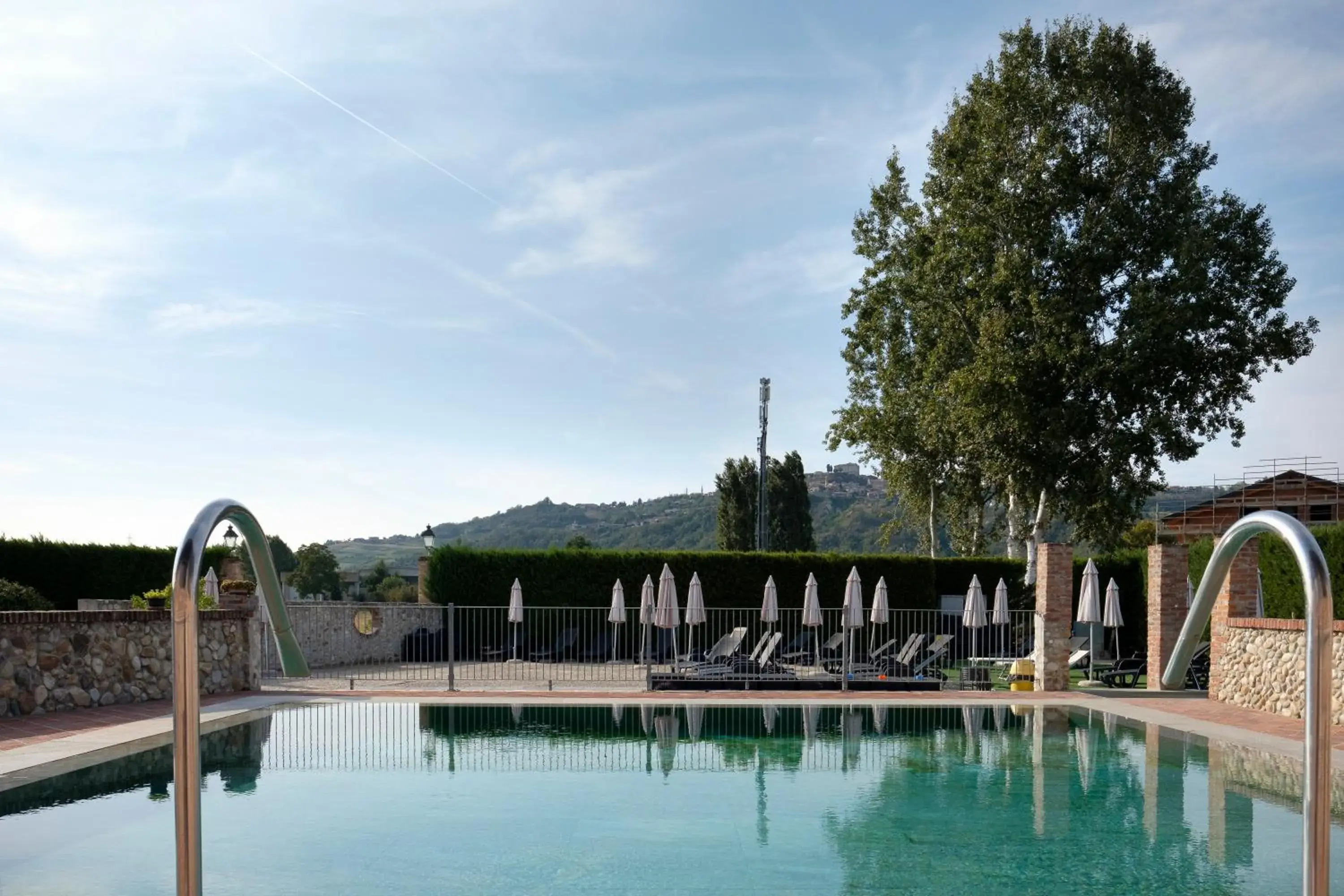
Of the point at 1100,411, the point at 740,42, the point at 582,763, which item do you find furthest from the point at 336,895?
the point at 1100,411

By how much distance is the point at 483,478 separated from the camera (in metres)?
28.2

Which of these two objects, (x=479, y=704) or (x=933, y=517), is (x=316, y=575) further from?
(x=479, y=704)

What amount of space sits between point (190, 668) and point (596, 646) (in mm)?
21984

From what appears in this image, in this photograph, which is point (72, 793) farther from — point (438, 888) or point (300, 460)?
point (300, 460)

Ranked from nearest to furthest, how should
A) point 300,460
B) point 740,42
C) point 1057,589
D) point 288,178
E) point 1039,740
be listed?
point 1039,740 < point 288,178 < point 1057,589 < point 740,42 < point 300,460

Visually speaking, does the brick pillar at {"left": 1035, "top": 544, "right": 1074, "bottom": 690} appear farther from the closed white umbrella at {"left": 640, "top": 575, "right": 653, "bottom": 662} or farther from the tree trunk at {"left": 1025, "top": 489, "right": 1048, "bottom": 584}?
the tree trunk at {"left": 1025, "top": 489, "right": 1048, "bottom": 584}

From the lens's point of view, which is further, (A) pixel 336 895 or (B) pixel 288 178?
(B) pixel 288 178

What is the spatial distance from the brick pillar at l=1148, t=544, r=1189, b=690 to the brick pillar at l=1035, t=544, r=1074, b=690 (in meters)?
1.38

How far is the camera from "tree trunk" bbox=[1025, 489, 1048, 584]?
27141mm

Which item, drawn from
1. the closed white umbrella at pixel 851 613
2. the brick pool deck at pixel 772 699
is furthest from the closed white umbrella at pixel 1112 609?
the closed white umbrella at pixel 851 613

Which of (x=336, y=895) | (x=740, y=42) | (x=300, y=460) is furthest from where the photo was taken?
(x=300, y=460)

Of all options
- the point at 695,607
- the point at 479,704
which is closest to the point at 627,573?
the point at 695,607

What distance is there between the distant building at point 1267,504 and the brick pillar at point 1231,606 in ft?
92.5

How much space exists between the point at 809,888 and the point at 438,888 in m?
2.42
